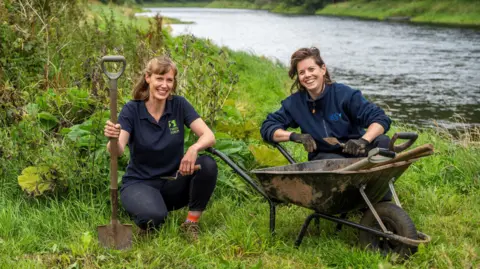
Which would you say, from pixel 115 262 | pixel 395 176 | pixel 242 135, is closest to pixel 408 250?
pixel 395 176

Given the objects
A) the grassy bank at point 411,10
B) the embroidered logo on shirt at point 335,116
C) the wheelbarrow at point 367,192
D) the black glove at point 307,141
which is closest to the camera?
the wheelbarrow at point 367,192

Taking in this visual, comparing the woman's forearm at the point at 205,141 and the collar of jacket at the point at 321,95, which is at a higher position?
the collar of jacket at the point at 321,95

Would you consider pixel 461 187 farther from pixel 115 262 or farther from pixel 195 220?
pixel 115 262

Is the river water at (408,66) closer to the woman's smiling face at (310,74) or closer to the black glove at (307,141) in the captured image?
the woman's smiling face at (310,74)

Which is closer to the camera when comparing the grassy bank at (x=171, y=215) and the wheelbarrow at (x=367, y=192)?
the wheelbarrow at (x=367, y=192)

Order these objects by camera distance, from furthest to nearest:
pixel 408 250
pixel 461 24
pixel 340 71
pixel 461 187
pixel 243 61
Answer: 1. pixel 461 24
2. pixel 340 71
3. pixel 243 61
4. pixel 461 187
5. pixel 408 250

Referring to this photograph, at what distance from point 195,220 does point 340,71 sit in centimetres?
1423

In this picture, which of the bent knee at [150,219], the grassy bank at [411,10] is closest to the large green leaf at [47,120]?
A: the bent knee at [150,219]

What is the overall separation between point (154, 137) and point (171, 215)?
2.11ft

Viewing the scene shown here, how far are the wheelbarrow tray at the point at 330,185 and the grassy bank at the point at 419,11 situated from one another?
34.9 metres

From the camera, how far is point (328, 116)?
4152 millimetres

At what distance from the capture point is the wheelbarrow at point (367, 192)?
10.9 feet

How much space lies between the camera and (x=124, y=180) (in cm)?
400

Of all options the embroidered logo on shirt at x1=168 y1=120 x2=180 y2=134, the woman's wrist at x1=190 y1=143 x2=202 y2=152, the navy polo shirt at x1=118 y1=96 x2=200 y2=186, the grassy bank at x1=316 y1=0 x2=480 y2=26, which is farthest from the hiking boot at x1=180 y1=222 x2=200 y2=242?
the grassy bank at x1=316 y1=0 x2=480 y2=26
